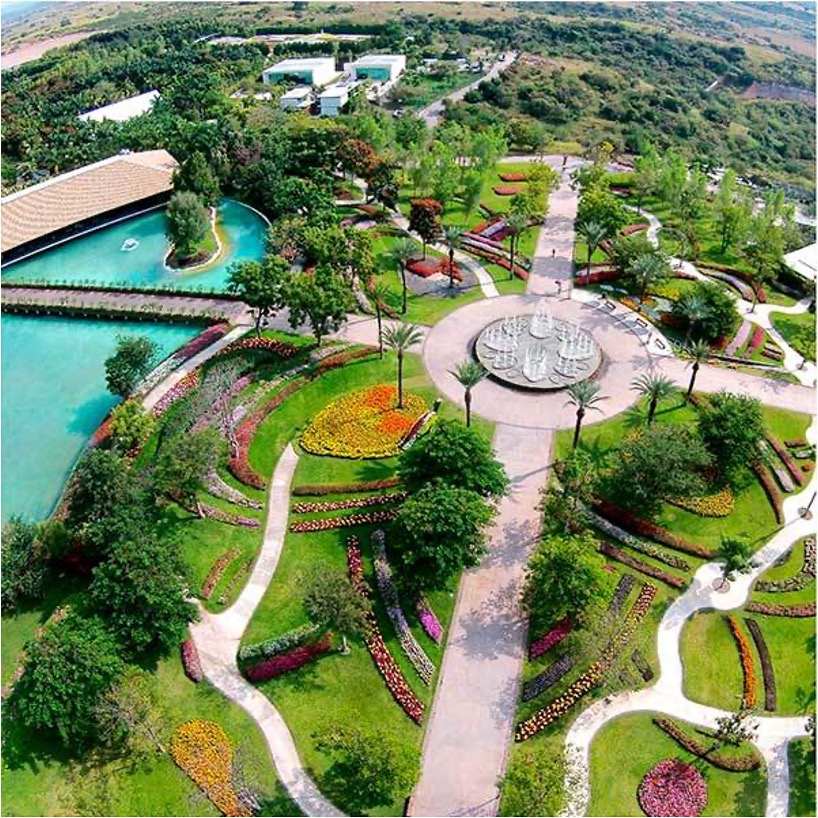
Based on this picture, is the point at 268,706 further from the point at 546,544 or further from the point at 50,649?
the point at 546,544

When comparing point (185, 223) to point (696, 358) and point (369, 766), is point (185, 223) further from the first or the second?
point (369, 766)

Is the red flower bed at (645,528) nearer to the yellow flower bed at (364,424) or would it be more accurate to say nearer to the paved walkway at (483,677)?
the paved walkway at (483,677)

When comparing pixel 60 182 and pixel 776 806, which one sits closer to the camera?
pixel 776 806

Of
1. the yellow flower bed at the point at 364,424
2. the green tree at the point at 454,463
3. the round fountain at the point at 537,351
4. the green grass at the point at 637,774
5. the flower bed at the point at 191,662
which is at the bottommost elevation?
the green grass at the point at 637,774

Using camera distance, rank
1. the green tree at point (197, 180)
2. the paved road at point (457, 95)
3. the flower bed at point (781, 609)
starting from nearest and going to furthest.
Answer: the flower bed at point (781, 609), the green tree at point (197, 180), the paved road at point (457, 95)

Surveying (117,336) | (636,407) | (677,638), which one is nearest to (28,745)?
(677,638)

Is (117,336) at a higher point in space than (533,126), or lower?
lower

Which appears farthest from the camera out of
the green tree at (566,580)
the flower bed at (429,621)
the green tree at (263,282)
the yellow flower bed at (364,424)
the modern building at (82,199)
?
the modern building at (82,199)

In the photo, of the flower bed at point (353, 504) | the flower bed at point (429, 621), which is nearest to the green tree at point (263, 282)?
the flower bed at point (353, 504)
